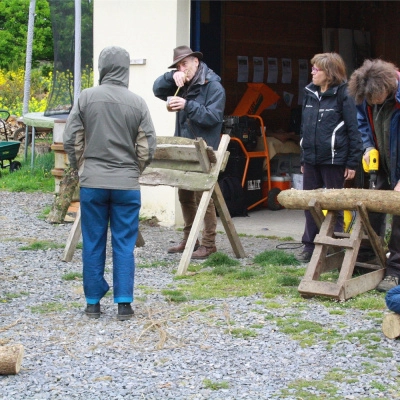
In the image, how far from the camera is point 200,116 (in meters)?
7.77

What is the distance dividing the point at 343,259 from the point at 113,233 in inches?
75.5

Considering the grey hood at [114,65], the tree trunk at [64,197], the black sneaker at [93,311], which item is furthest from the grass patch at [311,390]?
the tree trunk at [64,197]

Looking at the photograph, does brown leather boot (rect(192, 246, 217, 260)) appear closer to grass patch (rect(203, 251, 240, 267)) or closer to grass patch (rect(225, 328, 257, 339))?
grass patch (rect(203, 251, 240, 267))

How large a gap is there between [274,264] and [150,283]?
1.31 metres

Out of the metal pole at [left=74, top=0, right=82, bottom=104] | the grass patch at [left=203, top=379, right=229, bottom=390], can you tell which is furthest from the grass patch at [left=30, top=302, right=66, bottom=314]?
the metal pole at [left=74, top=0, right=82, bottom=104]

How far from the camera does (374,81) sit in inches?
253

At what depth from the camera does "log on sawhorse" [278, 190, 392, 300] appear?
6.39 m

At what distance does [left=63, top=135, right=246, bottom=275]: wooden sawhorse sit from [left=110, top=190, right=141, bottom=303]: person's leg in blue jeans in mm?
1488

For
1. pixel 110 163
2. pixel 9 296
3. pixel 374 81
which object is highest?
pixel 374 81

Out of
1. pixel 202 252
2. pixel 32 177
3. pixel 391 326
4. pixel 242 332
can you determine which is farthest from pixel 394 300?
pixel 32 177

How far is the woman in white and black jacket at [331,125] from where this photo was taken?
752cm

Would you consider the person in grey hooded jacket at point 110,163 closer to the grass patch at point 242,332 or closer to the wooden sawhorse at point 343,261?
the grass patch at point 242,332

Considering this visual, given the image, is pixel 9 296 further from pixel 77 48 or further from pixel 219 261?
pixel 77 48

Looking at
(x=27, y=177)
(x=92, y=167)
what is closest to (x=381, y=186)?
(x=92, y=167)
